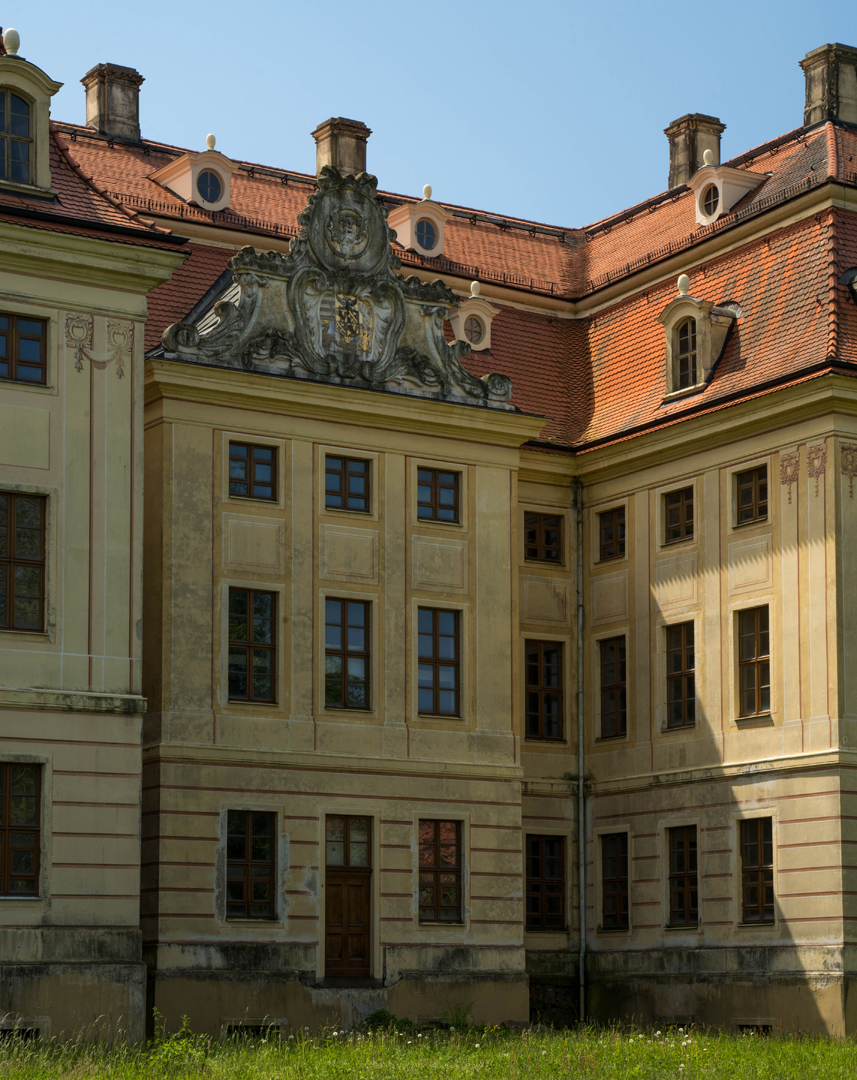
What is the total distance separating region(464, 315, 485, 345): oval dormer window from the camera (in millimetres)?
42594

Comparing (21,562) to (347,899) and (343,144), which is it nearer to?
(347,899)

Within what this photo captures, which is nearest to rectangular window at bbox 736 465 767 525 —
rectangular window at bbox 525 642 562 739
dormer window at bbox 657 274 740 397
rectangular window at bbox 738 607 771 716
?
rectangular window at bbox 738 607 771 716

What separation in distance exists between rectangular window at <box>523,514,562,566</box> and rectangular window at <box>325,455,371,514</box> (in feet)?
17.6

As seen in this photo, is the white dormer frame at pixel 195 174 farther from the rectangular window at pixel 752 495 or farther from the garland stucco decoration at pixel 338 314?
the rectangular window at pixel 752 495

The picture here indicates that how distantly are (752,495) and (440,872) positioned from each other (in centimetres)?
952

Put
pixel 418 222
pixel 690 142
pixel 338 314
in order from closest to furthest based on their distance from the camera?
pixel 338 314, pixel 418 222, pixel 690 142

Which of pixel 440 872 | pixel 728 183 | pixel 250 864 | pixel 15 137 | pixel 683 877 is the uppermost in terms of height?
pixel 728 183

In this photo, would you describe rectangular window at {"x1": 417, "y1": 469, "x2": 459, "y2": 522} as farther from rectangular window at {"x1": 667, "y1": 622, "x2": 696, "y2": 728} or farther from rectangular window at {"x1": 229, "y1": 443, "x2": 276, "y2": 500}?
rectangular window at {"x1": 667, "y1": 622, "x2": 696, "y2": 728}

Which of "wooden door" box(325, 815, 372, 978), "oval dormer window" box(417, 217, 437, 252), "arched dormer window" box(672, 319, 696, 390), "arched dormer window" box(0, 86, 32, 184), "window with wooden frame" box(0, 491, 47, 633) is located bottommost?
"wooden door" box(325, 815, 372, 978)

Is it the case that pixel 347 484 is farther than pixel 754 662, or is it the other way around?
pixel 754 662

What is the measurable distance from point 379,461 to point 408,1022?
1054 cm

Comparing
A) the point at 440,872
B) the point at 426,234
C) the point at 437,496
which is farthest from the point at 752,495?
the point at 426,234

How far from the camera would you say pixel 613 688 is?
40812 mm

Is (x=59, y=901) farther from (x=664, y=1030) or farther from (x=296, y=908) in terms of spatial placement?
(x=664, y=1030)
